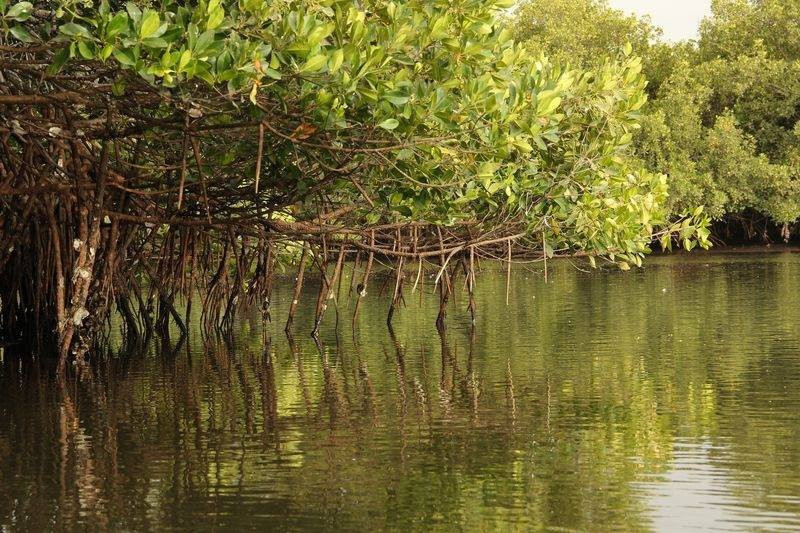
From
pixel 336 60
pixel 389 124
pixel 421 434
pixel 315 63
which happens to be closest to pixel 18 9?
pixel 315 63

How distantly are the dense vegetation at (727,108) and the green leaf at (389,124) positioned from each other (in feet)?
86.3

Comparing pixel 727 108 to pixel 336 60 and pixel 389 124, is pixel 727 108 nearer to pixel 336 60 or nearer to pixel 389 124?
pixel 389 124

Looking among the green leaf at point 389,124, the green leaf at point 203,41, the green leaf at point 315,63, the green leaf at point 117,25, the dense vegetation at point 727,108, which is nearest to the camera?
the green leaf at point 117,25

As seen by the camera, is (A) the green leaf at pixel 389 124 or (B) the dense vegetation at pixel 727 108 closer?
(A) the green leaf at pixel 389 124

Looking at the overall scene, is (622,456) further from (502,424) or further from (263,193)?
(263,193)

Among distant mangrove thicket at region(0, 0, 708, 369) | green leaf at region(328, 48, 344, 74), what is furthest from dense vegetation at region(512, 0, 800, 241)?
green leaf at region(328, 48, 344, 74)

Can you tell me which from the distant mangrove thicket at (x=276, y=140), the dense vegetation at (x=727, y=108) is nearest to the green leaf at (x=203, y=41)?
the distant mangrove thicket at (x=276, y=140)

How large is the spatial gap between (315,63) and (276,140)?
268cm

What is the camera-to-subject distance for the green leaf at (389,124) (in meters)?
7.21

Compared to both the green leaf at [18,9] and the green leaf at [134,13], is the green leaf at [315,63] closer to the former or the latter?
the green leaf at [134,13]

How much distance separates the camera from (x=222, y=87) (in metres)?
7.58

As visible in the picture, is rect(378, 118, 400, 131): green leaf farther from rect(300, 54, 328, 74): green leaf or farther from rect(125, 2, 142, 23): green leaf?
rect(125, 2, 142, 23): green leaf

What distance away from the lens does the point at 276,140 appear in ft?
29.9

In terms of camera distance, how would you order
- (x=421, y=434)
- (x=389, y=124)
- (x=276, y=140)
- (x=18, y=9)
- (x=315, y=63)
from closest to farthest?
(x=18, y=9), (x=315, y=63), (x=421, y=434), (x=389, y=124), (x=276, y=140)
